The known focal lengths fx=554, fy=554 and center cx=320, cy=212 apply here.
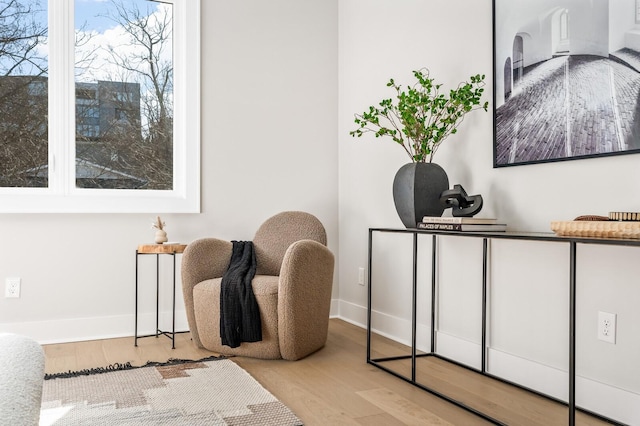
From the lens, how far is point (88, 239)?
349cm

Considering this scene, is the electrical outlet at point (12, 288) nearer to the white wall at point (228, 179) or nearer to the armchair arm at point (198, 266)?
the white wall at point (228, 179)

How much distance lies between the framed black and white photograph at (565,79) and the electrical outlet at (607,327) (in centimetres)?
62

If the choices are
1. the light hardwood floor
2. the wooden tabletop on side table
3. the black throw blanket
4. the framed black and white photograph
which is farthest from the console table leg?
the wooden tabletop on side table

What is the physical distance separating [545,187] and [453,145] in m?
0.68

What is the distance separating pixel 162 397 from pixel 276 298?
2.61ft

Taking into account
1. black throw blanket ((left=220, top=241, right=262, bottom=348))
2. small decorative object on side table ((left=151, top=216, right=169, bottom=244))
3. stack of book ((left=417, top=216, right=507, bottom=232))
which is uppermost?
stack of book ((left=417, top=216, right=507, bottom=232))

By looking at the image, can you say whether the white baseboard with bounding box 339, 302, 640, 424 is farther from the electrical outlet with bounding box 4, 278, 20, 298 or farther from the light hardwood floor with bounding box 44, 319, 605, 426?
the electrical outlet with bounding box 4, 278, 20, 298

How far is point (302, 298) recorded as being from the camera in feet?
9.59

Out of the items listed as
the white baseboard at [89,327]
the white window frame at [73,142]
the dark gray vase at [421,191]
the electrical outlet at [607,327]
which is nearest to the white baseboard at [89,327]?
the white baseboard at [89,327]

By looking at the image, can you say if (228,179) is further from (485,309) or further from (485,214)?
(485,309)

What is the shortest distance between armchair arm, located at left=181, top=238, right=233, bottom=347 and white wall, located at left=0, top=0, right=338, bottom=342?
0.54 m

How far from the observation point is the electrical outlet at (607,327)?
2.10 m

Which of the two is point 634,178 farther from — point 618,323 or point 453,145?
point 453,145

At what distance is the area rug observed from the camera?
2.09 meters
